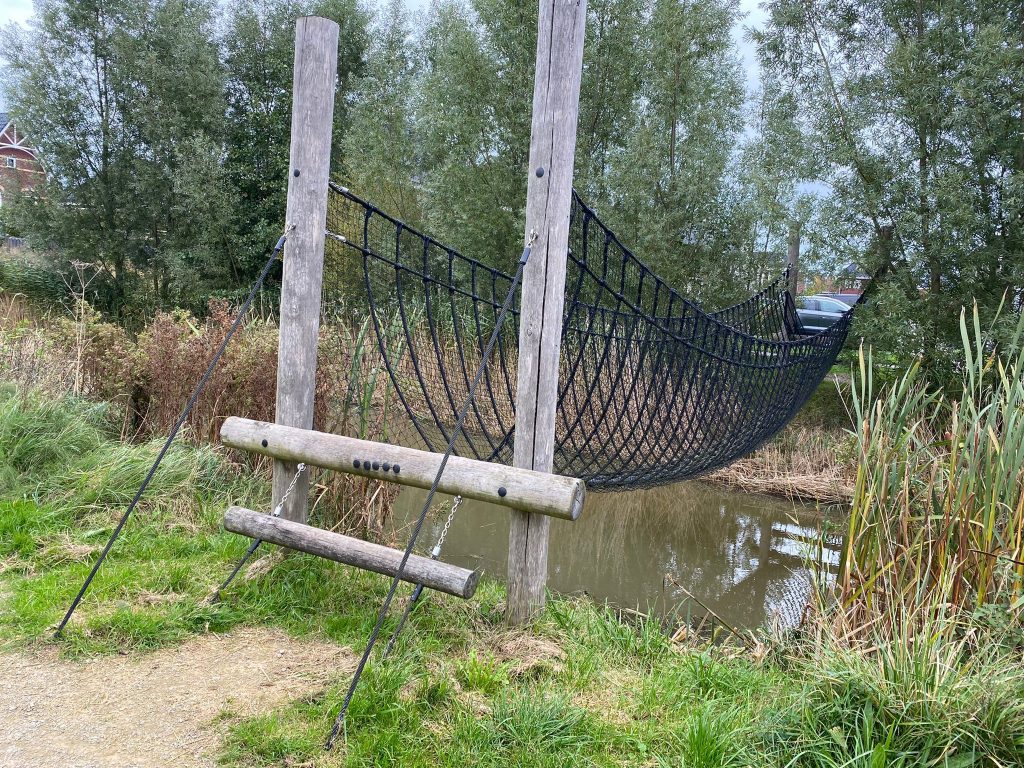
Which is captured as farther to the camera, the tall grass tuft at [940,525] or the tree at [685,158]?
the tree at [685,158]

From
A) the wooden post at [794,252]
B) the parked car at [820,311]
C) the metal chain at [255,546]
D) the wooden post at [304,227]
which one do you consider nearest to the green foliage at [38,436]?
the metal chain at [255,546]

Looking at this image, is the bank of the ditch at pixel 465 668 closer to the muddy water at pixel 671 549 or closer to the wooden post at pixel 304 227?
the wooden post at pixel 304 227

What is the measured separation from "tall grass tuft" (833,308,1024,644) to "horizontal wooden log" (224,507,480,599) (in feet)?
3.19

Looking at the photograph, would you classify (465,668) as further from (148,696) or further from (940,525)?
(940,525)

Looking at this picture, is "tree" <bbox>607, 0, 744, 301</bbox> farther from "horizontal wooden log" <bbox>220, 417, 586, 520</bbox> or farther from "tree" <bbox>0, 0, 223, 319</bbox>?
"tree" <bbox>0, 0, 223, 319</bbox>

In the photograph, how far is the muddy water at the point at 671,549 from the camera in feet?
12.6

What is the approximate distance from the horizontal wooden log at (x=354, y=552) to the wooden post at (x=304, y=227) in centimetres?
21

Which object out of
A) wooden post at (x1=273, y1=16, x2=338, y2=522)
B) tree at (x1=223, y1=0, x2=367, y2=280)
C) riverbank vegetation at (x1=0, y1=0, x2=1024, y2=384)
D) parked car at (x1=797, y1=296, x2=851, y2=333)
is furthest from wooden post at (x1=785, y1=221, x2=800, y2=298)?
tree at (x1=223, y1=0, x2=367, y2=280)

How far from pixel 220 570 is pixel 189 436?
1.18 metres

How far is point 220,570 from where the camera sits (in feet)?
8.04

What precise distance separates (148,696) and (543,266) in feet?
4.75

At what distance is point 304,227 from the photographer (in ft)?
7.52

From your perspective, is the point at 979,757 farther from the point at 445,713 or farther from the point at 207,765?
the point at 207,765

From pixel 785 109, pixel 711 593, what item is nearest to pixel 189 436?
pixel 711 593
